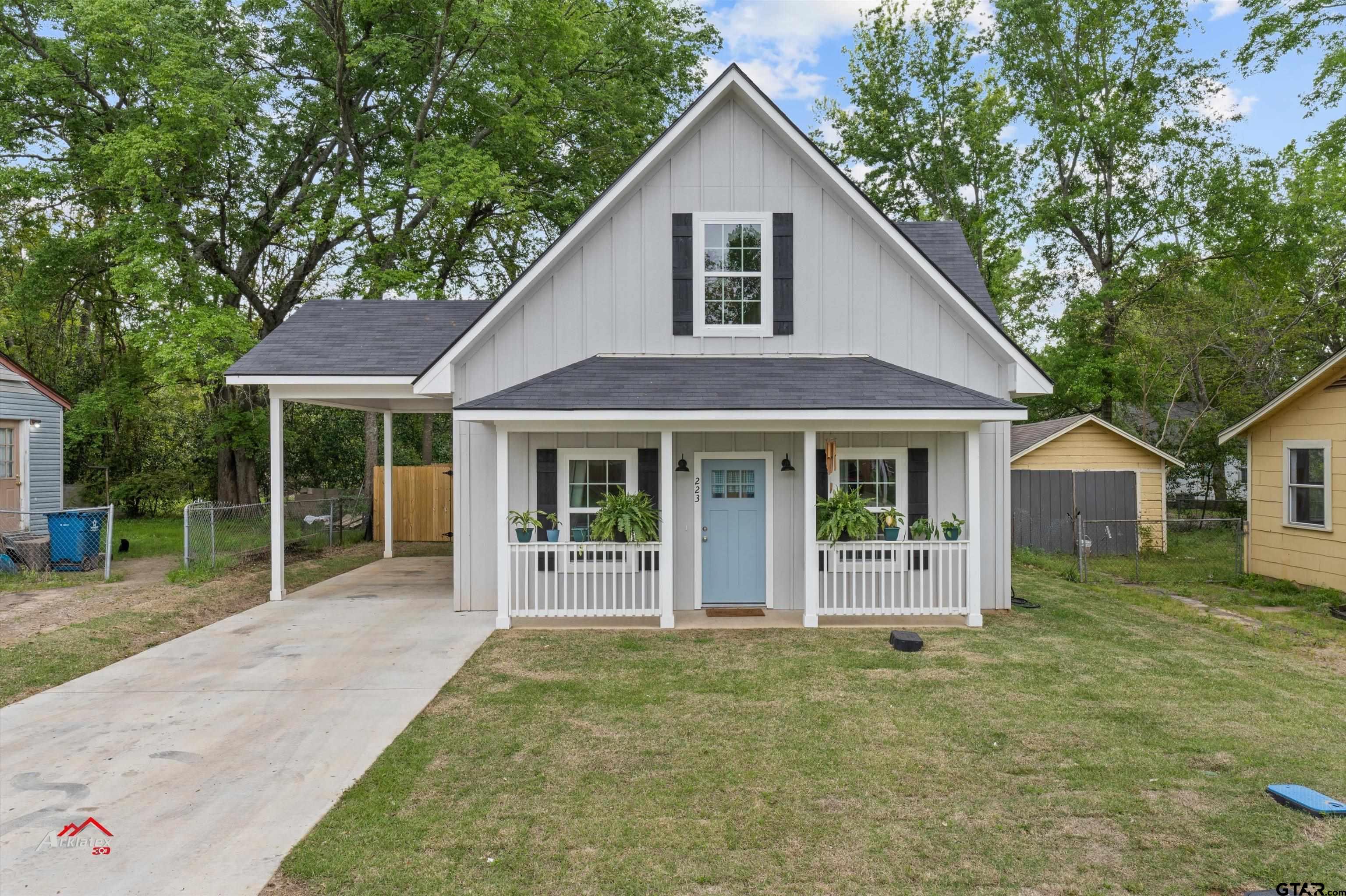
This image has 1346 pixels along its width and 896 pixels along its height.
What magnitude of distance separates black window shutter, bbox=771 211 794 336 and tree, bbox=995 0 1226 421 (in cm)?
1559

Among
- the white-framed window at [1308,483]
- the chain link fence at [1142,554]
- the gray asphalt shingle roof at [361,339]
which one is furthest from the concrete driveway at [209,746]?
the white-framed window at [1308,483]

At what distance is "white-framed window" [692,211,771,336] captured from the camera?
31.2 ft

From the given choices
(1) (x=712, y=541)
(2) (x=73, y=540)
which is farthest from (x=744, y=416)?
(2) (x=73, y=540)

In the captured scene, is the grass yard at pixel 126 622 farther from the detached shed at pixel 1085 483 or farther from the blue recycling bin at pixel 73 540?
the detached shed at pixel 1085 483

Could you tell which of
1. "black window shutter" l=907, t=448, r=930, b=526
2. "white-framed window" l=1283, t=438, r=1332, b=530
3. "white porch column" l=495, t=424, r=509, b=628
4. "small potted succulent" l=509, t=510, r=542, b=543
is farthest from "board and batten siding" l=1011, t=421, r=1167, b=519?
"white porch column" l=495, t=424, r=509, b=628

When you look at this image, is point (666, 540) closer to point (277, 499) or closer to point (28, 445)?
point (277, 499)

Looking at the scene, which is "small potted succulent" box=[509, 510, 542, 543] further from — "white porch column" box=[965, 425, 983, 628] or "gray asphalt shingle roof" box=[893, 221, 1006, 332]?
"gray asphalt shingle roof" box=[893, 221, 1006, 332]

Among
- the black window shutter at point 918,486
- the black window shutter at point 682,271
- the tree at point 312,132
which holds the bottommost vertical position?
the black window shutter at point 918,486

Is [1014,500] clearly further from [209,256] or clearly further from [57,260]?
[57,260]

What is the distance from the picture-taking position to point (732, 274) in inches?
376

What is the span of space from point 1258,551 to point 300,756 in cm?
1437

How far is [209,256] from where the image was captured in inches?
696

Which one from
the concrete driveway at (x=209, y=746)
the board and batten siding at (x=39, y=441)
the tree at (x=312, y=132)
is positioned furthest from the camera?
the tree at (x=312, y=132)

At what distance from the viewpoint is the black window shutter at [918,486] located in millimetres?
9297
